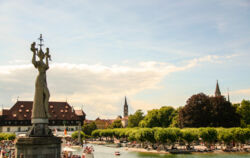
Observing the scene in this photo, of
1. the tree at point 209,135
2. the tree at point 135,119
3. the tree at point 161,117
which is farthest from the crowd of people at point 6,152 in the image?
the tree at point 135,119

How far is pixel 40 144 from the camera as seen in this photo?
1594 centimetres

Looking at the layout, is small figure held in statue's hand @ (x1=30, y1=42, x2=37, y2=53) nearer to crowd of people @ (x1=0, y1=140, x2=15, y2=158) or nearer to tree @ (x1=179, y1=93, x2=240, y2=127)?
crowd of people @ (x1=0, y1=140, x2=15, y2=158)

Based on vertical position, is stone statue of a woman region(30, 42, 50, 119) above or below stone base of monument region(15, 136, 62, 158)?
above

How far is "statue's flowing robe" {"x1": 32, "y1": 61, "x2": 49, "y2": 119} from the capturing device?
55.5ft

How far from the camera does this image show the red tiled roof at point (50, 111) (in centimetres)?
10212

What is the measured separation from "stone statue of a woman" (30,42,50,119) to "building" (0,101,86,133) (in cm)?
8137

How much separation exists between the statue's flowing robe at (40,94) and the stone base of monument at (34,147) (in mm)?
1435

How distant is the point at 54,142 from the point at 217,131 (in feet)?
175

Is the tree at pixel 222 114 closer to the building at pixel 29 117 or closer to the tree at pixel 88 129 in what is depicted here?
the building at pixel 29 117

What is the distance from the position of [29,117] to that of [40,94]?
298ft

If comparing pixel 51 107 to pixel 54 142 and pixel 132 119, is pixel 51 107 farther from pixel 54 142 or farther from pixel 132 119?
pixel 54 142

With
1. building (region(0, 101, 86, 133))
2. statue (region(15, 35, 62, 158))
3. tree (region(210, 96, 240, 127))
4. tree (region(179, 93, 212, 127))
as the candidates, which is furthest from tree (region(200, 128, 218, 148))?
statue (region(15, 35, 62, 158))

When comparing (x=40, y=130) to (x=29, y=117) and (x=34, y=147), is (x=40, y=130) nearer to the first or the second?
(x=34, y=147)

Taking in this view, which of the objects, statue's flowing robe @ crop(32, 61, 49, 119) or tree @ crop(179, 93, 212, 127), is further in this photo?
tree @ crop(179, 93, 212, 127)
